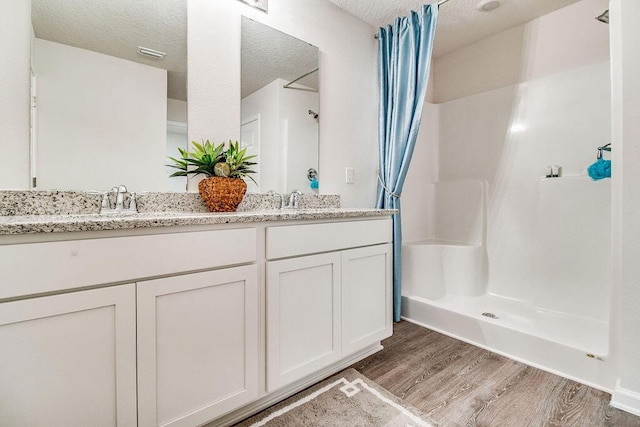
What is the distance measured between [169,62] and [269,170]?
76 cm

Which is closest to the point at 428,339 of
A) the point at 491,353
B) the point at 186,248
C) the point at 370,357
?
the point at 491,353

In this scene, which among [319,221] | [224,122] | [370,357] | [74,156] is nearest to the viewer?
[74,156]

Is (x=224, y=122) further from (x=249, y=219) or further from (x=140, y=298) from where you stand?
(x=140, y=298)

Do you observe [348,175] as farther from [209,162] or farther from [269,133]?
[209,162]

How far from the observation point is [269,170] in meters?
1.82

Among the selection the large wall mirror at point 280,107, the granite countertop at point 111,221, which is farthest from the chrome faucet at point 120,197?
the large wall mirror at point 280,107

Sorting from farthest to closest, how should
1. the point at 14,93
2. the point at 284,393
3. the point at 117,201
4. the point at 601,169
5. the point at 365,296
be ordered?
the point at 601,169 → the point at 365,296 → the point at 284,393 → the point at 117,201 → the point at 14,93

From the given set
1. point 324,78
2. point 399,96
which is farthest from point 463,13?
point 324,78

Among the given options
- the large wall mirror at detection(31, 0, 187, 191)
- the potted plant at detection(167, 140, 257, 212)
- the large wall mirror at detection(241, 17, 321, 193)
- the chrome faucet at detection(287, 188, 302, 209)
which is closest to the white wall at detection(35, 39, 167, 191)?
the large wall mirror at detection(31, 0, 187, 191)

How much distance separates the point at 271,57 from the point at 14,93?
1.24m

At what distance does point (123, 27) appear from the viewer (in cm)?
135

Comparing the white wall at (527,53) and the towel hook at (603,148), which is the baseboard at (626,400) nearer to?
the towel hook at (603,148)

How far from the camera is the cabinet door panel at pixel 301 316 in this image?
122cm

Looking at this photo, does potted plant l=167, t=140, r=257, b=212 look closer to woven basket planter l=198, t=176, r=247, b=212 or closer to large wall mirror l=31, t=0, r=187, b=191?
woven basket planter l=198, t=176, r=247, b=212
